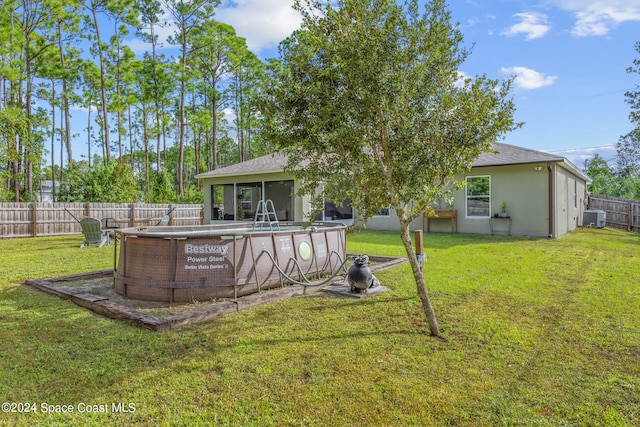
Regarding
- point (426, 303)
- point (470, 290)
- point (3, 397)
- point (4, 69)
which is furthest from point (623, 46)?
point (4, 69)

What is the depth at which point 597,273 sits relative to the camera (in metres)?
6.55

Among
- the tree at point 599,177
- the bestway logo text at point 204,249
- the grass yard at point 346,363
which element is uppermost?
the tree at point 599,177

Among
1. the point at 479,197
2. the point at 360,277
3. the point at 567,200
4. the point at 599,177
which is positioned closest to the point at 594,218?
the point at 567,200

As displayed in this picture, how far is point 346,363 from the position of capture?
307 cm

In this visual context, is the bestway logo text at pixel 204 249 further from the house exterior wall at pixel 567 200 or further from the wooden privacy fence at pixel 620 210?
the wooden privacy fence at pixel 620 210

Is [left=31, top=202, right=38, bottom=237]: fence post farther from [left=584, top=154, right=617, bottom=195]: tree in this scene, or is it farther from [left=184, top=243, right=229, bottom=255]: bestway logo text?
[left=584, top=154, right=617, bottom=195]: tree

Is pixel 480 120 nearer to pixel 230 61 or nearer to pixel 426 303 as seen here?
pixel 426 303

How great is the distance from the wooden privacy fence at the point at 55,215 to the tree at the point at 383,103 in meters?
10.2

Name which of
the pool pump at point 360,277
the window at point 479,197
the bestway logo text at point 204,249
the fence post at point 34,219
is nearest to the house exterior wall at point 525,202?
the window at point 479,197

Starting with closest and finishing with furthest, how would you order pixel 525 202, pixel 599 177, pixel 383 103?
pixel 383 103 < pixel 525 202 < pixel 599 177

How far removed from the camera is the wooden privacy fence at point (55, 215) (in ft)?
44.7

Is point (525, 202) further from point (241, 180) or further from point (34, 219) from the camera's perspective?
point (34, 219)

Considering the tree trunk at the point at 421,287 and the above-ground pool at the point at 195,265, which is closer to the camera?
the tree trunk at the point at 421,287

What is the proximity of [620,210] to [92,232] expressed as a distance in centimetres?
2147
